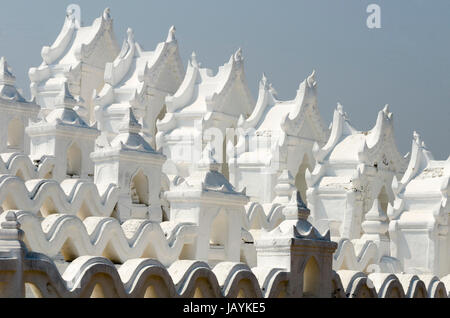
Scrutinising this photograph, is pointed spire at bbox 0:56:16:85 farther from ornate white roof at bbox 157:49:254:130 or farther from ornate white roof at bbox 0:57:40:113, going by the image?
ornate white roof at bbox 157:49:254:130

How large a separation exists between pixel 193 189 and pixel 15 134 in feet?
20.9

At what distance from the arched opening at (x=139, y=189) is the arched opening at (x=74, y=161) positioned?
1.77m

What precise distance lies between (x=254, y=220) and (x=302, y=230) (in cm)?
700

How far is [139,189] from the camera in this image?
18062mm

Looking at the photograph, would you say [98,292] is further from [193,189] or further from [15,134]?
[15,134]

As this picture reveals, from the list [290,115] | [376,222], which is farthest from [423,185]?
[290,115]

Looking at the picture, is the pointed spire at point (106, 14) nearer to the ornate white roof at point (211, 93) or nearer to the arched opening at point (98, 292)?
the ornate white roof at point (211, 93)

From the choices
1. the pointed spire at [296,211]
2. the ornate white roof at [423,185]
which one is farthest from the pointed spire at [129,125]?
the ornate white roof at [423,185]

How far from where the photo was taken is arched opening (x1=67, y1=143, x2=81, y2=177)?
19.3m

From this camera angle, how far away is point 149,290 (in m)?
9.95

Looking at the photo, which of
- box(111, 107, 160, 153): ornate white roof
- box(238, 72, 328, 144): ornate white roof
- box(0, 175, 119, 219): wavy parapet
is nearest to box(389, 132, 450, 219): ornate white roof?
box(238, 72, 328, 144): ornate white roof

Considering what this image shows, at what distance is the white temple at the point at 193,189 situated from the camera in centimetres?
1101
